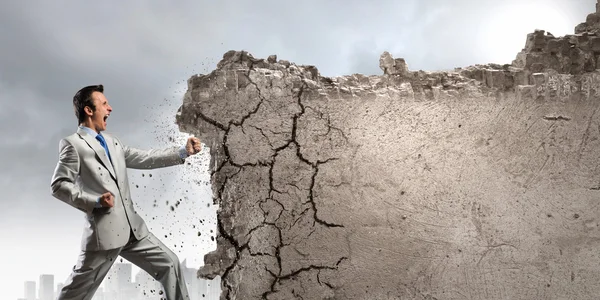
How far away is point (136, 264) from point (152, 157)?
511 mm

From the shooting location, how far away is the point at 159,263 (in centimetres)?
341

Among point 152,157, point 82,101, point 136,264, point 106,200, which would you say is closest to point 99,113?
point 82,101

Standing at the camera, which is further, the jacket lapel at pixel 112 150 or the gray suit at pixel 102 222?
the jacket lapel at pixel 112 150

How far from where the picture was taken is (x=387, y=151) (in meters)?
3.82

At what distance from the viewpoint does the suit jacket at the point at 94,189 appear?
323cm

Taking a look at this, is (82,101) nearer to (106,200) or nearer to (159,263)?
(106,200)

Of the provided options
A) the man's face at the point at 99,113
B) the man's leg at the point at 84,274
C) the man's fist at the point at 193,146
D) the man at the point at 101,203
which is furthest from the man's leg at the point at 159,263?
the man's face at the point at 99,113

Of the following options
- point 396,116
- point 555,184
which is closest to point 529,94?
point 555,184

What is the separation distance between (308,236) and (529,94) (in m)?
1.42

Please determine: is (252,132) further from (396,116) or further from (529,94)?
(529,94)

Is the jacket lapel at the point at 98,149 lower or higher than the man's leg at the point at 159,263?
higher

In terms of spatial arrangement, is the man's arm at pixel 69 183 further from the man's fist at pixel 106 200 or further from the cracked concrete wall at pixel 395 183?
the cracked concrete wall at pixel 395 183

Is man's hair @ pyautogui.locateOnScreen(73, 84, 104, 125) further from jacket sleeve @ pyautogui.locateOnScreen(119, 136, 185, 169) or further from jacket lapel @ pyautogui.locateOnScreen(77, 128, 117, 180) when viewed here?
jacket sleeve @ pyautogui.locateOnScreen(119, 136, 185, 169)

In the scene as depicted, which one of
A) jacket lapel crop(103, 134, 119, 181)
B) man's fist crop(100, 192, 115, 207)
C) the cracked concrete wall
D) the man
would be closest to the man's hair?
the man
